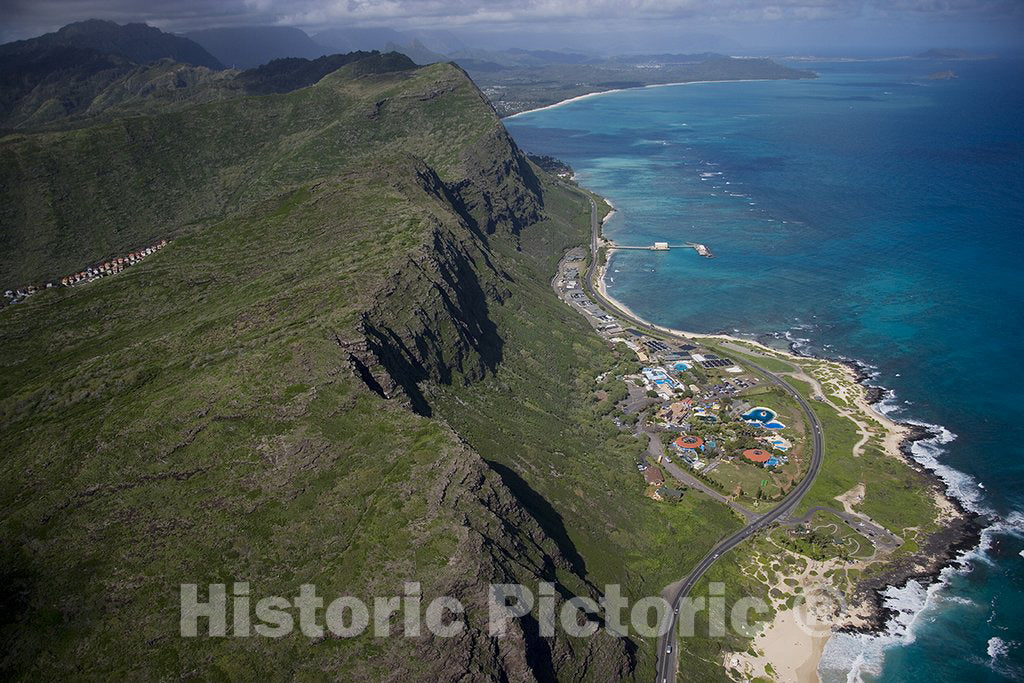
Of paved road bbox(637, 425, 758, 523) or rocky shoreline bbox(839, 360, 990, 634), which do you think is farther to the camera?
paved road bbox(637, 425, 758, 523)

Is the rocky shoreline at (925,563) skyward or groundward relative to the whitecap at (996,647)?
skyward

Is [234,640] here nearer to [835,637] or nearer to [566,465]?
[566,465]

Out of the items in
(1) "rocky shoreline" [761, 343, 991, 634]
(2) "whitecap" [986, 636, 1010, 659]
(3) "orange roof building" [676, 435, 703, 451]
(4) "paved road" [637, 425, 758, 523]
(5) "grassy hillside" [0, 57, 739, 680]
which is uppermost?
(5) "grassy hillside" [0, 57, 739, 680]

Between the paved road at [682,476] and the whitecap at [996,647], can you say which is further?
the paved road at [682,476]

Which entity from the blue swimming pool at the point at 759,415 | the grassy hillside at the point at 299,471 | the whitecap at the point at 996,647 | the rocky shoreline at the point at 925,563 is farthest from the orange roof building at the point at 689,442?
the whitecap at the point at 996,647

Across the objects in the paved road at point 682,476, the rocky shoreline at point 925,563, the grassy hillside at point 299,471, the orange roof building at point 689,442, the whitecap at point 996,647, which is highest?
the grassy hillside at point 299,471

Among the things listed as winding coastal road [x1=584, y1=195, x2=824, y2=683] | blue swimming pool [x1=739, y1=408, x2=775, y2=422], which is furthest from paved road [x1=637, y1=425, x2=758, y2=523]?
blue swimming pool [x1=739, y1=408, x2=775, y2=422]

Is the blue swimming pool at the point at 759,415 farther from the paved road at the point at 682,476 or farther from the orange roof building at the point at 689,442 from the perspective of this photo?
the paved road at the point at 682,476

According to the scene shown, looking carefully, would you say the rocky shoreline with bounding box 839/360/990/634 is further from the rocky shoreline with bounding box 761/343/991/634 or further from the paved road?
the paved road

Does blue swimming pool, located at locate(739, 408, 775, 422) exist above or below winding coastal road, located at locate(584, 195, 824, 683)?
above
